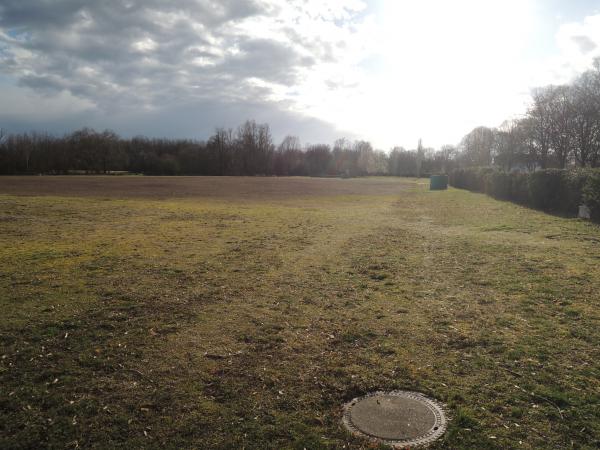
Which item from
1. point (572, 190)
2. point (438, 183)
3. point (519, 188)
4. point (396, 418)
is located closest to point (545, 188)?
point (572, 190)

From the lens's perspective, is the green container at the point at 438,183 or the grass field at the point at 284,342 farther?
the green container at the point at 438,183

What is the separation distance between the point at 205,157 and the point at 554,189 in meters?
108

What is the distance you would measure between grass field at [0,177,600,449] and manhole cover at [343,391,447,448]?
152 mm

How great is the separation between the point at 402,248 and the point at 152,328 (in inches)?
343

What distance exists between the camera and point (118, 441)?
151 inches

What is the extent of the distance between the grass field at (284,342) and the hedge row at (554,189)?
25.9 feet

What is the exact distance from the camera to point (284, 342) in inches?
237

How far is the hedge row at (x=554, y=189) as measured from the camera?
18.6 m

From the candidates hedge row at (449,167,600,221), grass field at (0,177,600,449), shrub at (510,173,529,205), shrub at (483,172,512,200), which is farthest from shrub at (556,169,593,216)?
shrub at (483,172,512,200)

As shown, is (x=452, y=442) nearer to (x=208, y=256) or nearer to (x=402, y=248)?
(x=208, y=256)

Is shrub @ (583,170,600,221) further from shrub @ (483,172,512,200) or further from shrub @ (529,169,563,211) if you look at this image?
shrub @ (483,172,512,200)

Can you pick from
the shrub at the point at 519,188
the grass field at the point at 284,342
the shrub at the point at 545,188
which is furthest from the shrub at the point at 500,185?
the grass field at the point at 284,342

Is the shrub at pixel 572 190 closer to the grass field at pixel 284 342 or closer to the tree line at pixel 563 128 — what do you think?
the grass field at pixel 284 342

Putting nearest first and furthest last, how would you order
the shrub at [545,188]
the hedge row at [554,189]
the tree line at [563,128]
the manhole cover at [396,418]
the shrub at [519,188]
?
the manhole cover at [396,418], the hedge row at [554,189], the shrub at [545,188], the shrub at [519,188], the tree line at [563,128]
